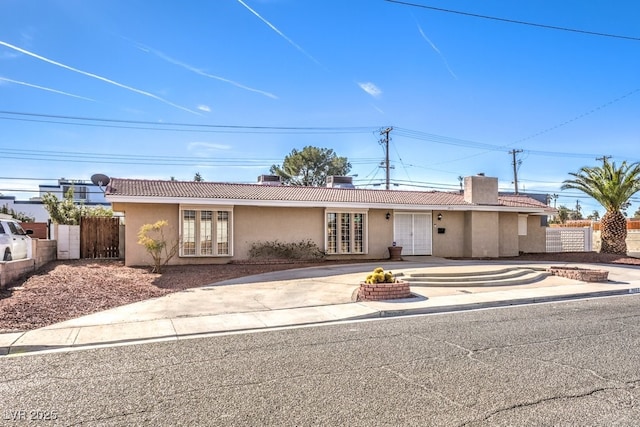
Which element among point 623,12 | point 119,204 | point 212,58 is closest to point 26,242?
point 119,204

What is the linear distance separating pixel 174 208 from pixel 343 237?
7.29m

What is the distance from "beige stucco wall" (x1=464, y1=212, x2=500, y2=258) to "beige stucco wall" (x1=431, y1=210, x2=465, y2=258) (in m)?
0.26

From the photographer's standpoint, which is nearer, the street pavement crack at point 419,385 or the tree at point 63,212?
the street pavement crack at point 419,385

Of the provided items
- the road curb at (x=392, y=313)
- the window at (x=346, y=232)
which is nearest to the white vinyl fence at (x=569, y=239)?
the window at (x=346, y=232)

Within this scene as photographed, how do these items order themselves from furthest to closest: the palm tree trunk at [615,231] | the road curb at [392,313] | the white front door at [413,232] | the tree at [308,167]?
the tree at [308,167]
the palm tree trunk at [615,231]
the white front door at [413,232]
the road curb at [392,313]

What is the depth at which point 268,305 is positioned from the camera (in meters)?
10.1

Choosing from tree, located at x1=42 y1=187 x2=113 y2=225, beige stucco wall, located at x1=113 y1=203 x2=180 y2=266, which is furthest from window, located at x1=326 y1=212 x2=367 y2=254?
tree, located at x1=42 y1=187 x2=113 y2=225

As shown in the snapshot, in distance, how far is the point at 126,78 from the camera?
58.6 feet

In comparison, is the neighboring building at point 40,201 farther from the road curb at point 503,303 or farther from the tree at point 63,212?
the road curb at point 503,303

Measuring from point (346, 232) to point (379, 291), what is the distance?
9132 millimetres

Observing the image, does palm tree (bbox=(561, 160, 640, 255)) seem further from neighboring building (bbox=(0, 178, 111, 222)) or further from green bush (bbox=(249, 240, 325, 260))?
neighboring building (bbox=(0, 178, 111, 222))

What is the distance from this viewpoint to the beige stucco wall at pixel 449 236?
21391 mm

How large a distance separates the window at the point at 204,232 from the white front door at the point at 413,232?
313 inches

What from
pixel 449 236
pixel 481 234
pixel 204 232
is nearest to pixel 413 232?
pixel 449 236
